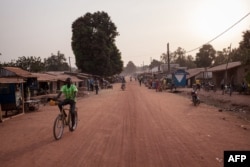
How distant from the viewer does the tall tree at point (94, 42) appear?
54.0 m

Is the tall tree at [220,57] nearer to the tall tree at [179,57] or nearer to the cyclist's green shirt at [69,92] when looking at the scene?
the tall tree at [179,57]

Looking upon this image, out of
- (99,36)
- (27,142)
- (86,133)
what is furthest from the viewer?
(99,36)

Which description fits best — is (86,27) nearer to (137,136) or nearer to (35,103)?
(35,103)

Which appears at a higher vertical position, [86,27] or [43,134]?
[86,27]

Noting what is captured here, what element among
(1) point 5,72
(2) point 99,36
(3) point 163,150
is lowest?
(3) point 163,150

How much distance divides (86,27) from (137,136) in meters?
48.4

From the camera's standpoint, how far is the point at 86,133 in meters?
10.0

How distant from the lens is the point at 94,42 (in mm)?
53875

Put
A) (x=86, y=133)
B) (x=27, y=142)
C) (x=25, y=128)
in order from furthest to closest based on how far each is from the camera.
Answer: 1. (x=25, y=128)
2. (x=86, y=133)
3. (x=27, y=142)

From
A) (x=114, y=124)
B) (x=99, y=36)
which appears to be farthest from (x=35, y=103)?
(x=99, y=36)

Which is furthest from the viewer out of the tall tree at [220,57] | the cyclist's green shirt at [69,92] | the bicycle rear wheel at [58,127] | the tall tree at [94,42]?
the tall tree at [220,57]

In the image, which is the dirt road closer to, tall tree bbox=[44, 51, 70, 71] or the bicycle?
the bicycle

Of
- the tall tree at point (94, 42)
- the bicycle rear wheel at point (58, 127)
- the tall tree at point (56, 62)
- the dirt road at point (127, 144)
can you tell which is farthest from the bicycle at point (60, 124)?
the tall tree at point (56, 62)

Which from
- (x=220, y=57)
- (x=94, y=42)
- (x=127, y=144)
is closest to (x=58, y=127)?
(x=127, y=144)
